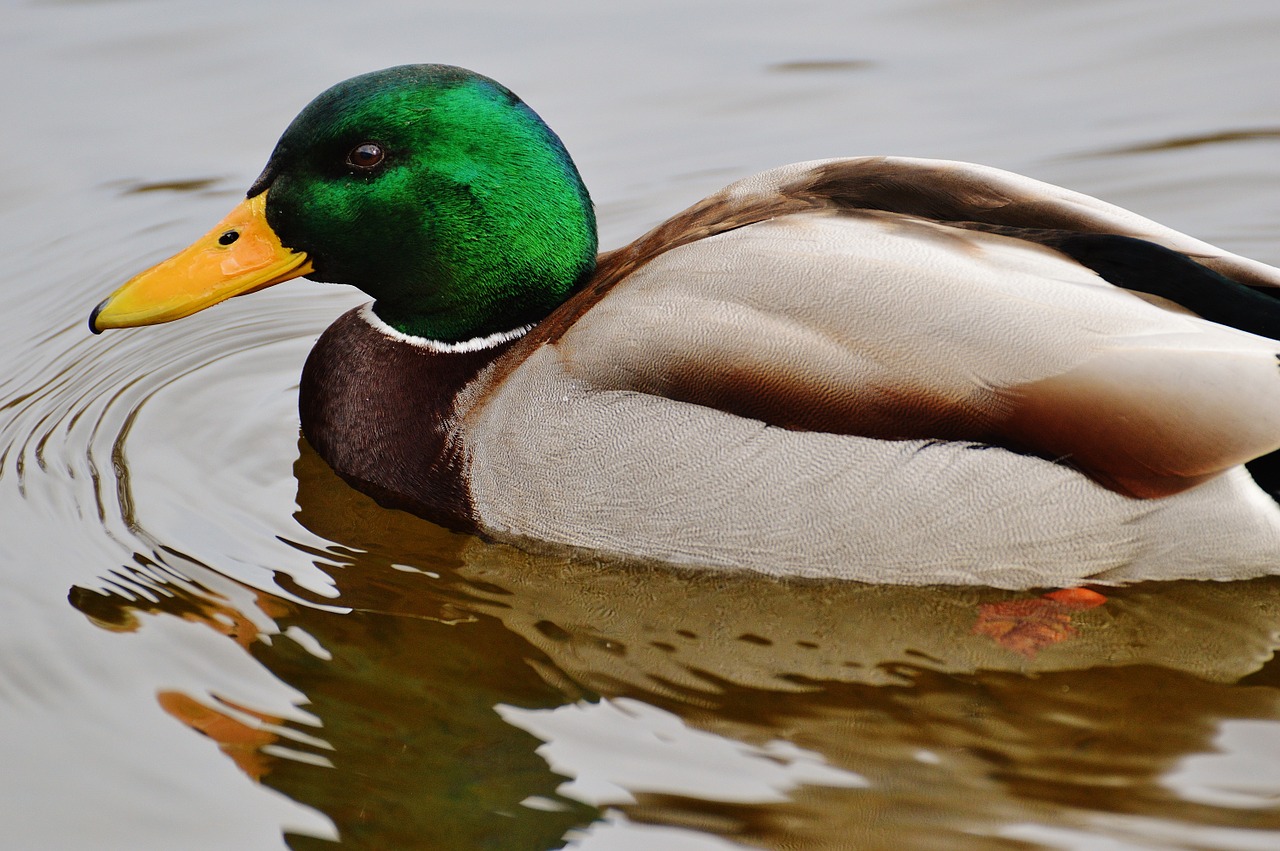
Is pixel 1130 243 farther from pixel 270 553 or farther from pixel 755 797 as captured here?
pixel 270 553

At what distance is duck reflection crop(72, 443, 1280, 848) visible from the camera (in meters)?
4.15

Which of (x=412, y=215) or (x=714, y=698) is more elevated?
(x=412, y=215)

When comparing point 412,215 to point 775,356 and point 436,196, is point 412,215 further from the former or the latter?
point 775,356

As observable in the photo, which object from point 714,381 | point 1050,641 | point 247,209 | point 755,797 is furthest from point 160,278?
point 1050,641

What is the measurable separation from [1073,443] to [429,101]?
2170 mm

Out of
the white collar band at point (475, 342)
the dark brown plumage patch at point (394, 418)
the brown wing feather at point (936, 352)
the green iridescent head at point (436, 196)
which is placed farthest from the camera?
the white collar band at point (475, 342)

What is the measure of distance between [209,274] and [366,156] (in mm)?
639

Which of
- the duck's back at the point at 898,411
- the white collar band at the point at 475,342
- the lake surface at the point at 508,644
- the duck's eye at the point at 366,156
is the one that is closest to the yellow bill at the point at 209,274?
the duck's eye at the point at 366,156

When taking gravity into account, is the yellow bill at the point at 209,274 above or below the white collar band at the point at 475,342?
above

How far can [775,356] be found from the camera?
4.60 meters

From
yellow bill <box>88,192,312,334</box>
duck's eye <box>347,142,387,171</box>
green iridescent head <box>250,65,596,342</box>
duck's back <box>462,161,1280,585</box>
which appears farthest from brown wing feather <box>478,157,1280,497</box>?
yellow bill <box>88,192,312,334</box>

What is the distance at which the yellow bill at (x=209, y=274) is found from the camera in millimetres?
5281

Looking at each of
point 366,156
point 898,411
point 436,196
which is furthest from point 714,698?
point 366,156

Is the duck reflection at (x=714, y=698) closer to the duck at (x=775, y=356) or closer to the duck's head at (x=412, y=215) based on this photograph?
the duck at (x=775, y=356)
